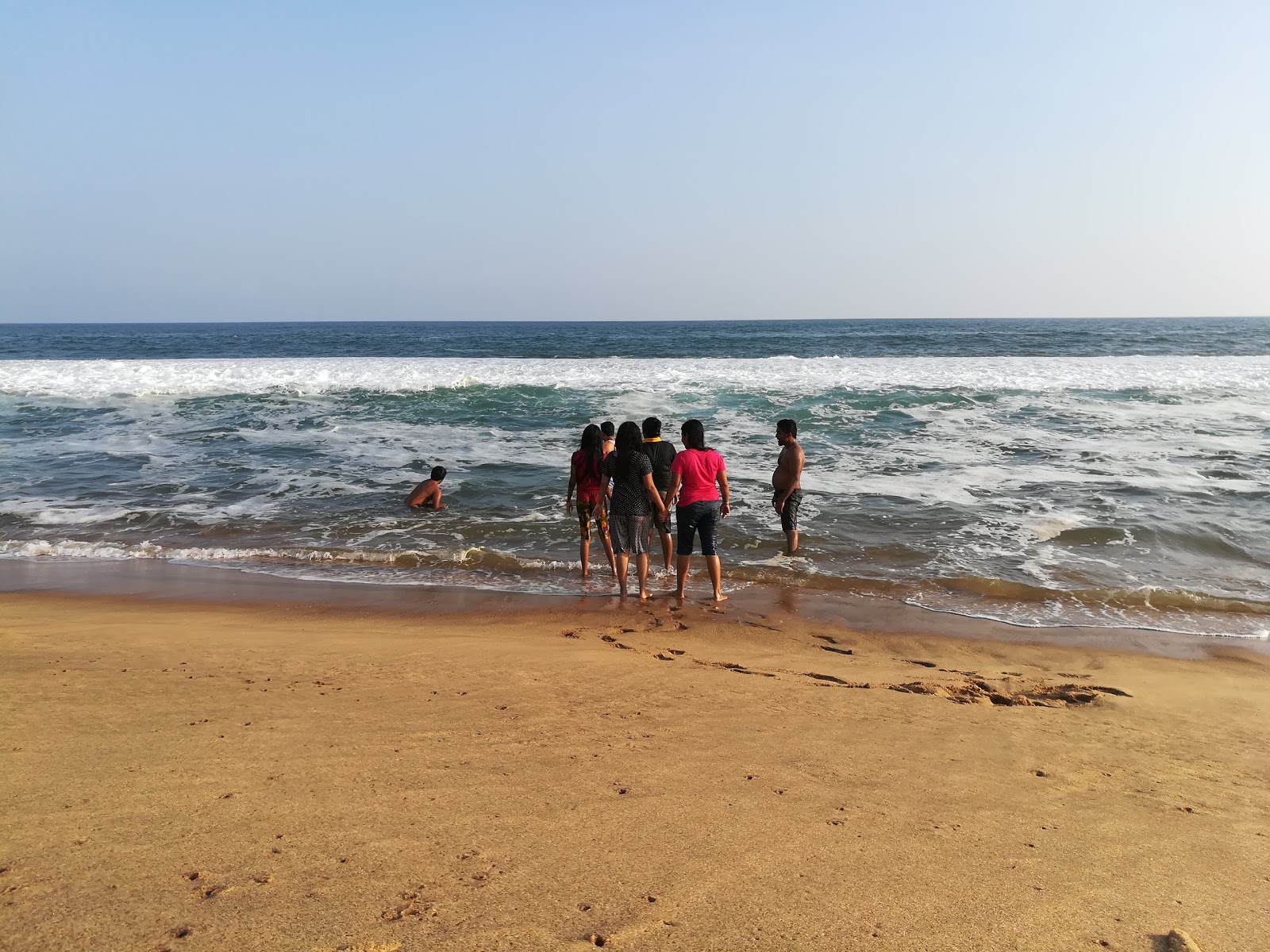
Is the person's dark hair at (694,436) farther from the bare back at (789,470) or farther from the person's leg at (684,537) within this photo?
the bare back at (789,470)

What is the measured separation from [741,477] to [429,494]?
4.80 meters

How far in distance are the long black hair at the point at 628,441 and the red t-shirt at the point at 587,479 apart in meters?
0.93

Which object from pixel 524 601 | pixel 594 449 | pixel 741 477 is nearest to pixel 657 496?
pixel 594 449

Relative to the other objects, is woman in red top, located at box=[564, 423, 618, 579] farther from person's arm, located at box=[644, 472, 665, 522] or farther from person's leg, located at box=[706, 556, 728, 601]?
person's leg, located at box=[706, 556, 728, 601]

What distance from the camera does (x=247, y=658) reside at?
5.05 meters

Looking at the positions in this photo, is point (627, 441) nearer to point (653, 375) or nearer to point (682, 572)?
point (682, 572)

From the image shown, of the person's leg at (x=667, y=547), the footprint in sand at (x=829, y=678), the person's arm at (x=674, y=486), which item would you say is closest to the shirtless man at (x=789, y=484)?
the person's leg at (x=667, y=547)

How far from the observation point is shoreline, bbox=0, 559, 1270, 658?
6.20 metres

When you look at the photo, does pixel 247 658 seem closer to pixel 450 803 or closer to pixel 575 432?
pixel 450 803

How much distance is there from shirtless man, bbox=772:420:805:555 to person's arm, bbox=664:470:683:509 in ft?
5.72

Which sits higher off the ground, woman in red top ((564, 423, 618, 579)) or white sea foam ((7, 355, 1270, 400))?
white sea foam ((7, 355, 1270, 400))

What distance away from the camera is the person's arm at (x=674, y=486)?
24.1ft

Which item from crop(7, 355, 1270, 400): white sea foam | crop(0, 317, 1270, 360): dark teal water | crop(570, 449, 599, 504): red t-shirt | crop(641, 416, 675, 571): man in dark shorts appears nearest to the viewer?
crop(641, 416, 675, 571): man in dark shorts

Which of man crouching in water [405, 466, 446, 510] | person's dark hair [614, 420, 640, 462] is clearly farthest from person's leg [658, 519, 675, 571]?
man crouching in water [405, 466, 446, 510]
